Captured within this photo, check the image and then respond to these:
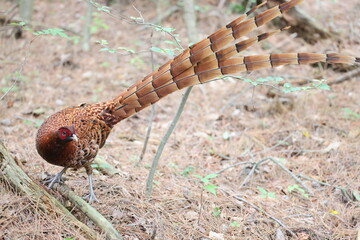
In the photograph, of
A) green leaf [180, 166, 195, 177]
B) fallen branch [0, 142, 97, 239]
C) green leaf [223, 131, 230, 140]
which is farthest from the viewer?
green leaf [223, 131, 230, 140]

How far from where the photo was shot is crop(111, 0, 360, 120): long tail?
2643 millimetres

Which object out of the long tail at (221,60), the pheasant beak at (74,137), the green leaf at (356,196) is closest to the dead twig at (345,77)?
the green leaf at (356,196)

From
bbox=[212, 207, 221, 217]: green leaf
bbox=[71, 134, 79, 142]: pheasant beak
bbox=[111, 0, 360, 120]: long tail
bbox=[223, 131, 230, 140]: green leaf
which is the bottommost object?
bbox=[223, 131, 230, 140]: green leaf

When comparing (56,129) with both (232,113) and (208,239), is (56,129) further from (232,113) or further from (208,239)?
(232,113)

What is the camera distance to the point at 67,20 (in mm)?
11430

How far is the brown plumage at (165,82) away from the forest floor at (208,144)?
0.49 meters

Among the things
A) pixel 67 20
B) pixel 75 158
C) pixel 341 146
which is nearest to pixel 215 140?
pixel 341 146

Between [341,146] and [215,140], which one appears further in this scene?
[215,140]

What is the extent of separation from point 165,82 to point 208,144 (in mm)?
2988

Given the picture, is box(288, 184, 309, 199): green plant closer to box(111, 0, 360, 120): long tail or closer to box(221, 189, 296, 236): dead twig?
box(221, 189, 296, 236): dead twig

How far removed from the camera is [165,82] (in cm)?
333

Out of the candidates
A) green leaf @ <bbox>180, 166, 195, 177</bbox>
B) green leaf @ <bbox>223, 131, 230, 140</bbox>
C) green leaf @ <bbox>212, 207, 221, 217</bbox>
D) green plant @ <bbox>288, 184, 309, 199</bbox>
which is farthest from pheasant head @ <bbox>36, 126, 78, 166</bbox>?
green leaf @ <bbox>223, 131, 230, 140</bbox>

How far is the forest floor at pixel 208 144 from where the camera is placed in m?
3.80

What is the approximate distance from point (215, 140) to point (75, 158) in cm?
327
